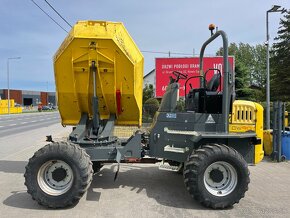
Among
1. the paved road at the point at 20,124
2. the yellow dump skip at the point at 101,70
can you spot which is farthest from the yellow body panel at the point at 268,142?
the paved road at the point at 20,124

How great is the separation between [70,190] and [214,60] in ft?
41.1

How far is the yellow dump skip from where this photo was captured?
265 inches

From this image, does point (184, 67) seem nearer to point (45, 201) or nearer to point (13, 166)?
point (13, 166)

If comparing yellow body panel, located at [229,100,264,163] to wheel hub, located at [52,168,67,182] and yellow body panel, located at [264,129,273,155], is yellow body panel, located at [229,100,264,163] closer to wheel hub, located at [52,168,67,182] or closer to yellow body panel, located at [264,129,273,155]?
wheel hub, located at [52,168,67,182]

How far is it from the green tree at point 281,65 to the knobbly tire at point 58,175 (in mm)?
35352

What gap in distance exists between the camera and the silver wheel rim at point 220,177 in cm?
602

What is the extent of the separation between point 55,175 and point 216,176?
8.87 feet

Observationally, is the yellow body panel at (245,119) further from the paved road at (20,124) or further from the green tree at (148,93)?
the green tree at (148,93)

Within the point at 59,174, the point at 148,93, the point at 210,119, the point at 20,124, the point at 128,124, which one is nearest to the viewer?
the point at 59,174

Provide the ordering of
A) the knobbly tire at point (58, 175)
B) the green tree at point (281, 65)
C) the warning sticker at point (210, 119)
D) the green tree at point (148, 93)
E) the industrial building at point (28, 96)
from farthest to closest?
the industrial building at point (28, 96) → the green tree at point (281, 65) → the green tree at point (148, 93) → the warning sticker at point (210, 119) → the knobbly tire at point (58, 175)

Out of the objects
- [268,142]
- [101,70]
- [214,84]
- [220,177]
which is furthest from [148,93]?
[220,177]

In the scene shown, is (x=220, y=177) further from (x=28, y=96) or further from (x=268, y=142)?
(x=28, y=96)

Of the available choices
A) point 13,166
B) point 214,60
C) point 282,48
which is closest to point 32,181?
point 13,166

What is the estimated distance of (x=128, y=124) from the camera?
791 cm
